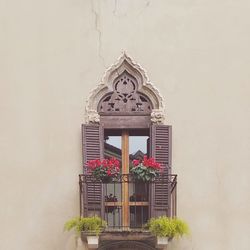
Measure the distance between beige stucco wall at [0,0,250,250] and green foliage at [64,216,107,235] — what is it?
1.19 feet

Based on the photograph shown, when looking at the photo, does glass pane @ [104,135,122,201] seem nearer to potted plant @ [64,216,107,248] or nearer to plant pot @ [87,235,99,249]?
potted plant @ [64,216,107,248]

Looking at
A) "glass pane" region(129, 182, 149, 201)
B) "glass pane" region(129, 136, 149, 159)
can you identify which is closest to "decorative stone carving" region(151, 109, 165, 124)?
"glass pane" region(129, 136, 149, 159)

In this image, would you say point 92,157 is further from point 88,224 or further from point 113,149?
point 88,224

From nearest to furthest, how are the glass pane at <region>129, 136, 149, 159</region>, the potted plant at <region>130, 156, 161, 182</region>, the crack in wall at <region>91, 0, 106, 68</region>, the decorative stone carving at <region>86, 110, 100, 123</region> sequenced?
the potted plant at <region>130, 156, 161, 182</region> < the decorative stone carving at <region>86, 110, 100, 123</region> < the glass pane at <region>129, 136, 149, 159</region> < the crack in wall at <region>91, 0, 106, 68</region>

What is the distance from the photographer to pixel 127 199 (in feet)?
49.2

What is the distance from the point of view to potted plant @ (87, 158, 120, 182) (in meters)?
14.6

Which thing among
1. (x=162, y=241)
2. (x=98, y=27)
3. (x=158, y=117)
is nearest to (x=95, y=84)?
(x=98, y=27)

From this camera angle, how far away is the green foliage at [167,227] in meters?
14.2

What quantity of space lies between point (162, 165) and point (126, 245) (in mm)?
1222

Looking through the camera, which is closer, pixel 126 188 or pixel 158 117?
pixel 126 188

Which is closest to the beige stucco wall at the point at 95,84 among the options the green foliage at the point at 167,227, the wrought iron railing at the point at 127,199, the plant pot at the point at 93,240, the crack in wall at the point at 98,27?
the crack in wall at the point at 98,27

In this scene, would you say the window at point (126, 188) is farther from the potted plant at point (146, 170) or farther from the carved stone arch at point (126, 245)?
the carved stone arch at point (126, 245)
